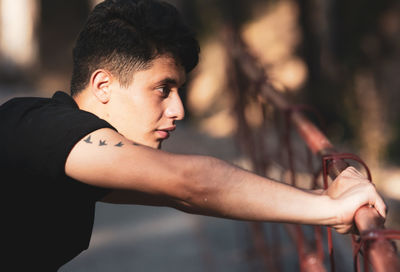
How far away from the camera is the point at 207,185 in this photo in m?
1.53

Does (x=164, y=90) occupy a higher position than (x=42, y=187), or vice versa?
(x=164, y=90)

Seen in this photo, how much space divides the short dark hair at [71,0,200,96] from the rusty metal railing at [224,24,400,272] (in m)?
0.49

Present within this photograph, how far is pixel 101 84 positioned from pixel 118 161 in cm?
47

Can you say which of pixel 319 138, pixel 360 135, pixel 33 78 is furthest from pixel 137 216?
pixel 33 78

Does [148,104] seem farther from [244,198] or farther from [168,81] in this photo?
[244,198]

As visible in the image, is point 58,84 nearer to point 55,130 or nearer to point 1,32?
point 1,32

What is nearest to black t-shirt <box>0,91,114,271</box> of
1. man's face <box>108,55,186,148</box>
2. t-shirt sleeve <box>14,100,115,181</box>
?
t-shirt sleeve <box>14,100,115,181</box>

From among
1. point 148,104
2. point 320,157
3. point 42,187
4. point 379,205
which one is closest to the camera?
point 379,205

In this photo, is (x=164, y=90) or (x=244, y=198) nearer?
(x=244, y=198)

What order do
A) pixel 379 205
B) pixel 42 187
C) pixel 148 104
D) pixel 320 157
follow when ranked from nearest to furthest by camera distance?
pixel 379 205, pixel 42 187, pixel 148 104, pixel 320 157

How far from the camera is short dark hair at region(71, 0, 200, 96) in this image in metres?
1.87

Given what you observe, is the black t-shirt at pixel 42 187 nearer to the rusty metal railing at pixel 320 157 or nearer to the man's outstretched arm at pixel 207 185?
the man's outstretched arm at pixel 207 185

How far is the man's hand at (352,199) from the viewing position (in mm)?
1474

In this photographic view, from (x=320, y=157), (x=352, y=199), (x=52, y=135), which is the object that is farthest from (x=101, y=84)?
(x=352, y=199)
